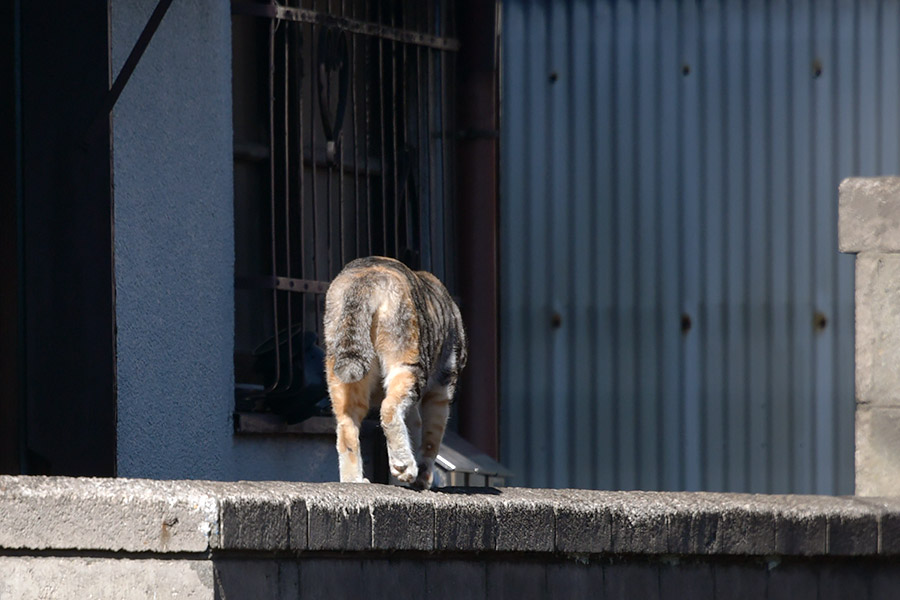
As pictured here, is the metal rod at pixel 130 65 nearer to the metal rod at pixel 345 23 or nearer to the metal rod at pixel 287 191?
the metal rod at pixel 345 23

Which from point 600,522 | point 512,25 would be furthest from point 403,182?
point 600,522

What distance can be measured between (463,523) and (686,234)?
5118 mm

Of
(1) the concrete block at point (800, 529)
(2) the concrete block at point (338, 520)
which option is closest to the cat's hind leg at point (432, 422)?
(2) the concrete block at point (338, 520)

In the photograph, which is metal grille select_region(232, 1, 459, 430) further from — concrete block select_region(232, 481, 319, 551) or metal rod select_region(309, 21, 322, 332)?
concrete block select_region(232, 481, 319, 551)

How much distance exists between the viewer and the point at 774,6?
903cm

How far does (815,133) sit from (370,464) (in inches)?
138

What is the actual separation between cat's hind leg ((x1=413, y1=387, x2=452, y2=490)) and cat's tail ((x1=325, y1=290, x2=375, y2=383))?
426mm

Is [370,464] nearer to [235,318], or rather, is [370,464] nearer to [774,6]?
[235,318]

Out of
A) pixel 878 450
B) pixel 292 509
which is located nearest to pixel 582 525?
pixel 292 509

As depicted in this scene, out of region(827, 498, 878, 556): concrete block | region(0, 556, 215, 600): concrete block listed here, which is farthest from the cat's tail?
region(827, 498, 878, 556): concrete block

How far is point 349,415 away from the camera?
4977 mm

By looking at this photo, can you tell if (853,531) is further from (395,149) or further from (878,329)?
(395,149)

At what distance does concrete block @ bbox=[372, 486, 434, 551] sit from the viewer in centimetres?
404

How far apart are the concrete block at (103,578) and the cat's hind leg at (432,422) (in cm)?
152
